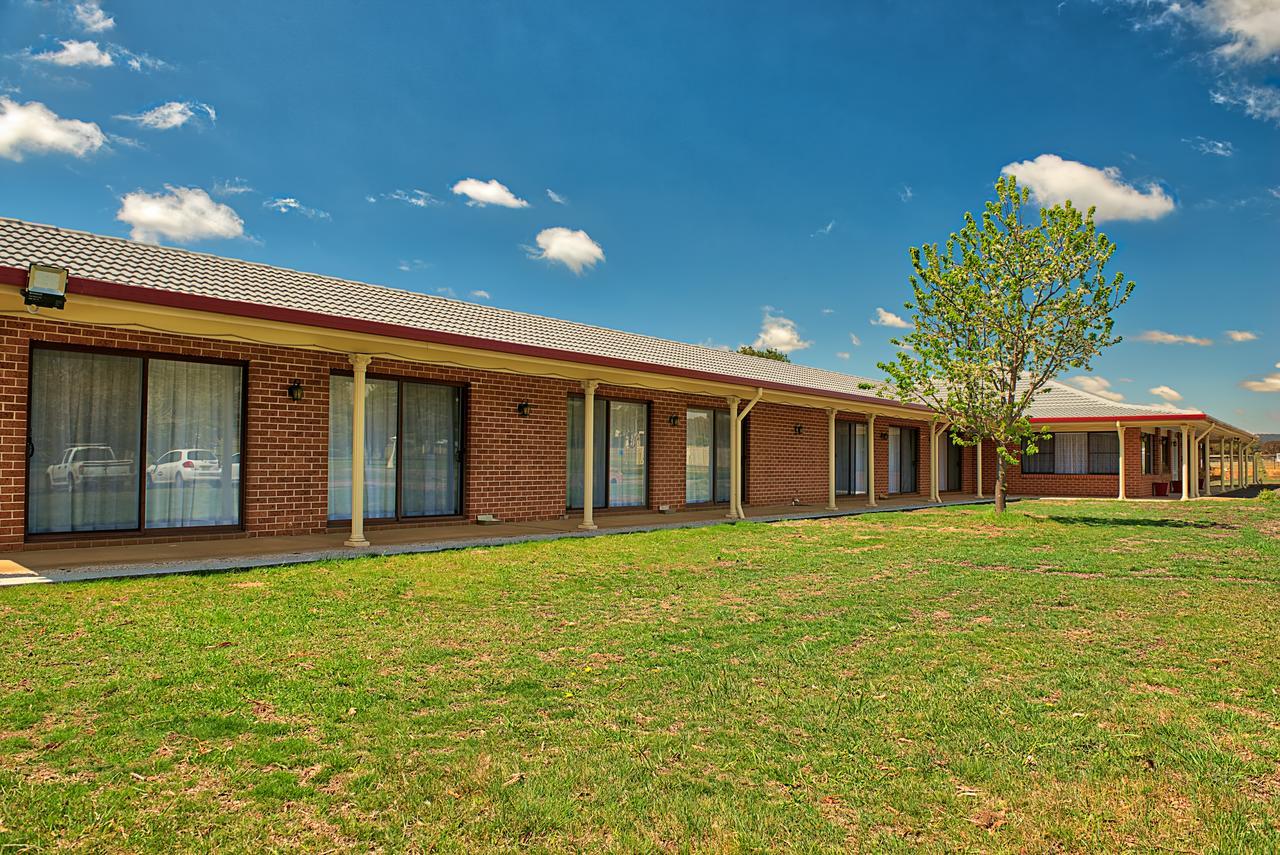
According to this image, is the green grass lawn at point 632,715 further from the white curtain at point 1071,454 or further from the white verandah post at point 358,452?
the white curtain at point 1071,454

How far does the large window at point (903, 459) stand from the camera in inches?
799

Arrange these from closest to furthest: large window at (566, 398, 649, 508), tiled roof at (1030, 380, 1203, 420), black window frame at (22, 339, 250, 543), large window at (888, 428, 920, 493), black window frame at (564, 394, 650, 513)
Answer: black window frame at (22, 339, 250, 543)
black window frame at (564, 394, 650, 513)
large window at (566, 398, 649, 508)
large window at (888, 428, 920, 493)
tiled roof at (1030, 380, 1203, 420)

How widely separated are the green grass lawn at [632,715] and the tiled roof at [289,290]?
3658 millimetres

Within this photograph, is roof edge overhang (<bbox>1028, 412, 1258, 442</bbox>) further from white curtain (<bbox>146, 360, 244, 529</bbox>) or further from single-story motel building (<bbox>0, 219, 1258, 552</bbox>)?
white curtain (<bbox>146, 360, 244, 529</bbox>)

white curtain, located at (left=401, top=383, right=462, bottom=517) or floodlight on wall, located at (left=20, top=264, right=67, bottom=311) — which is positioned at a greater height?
floodlight on wall, located at (left=20, top=264, right=67, bottom=311)

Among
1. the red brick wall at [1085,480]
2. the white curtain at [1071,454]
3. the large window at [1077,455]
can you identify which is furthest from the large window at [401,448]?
the white curtain at [1071,454]

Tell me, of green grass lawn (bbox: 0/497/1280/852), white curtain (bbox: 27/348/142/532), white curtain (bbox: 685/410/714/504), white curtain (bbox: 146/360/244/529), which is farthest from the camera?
white curtain (bbox: 685/410/714/504)

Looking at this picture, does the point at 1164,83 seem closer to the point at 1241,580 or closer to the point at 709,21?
the point at 709,21

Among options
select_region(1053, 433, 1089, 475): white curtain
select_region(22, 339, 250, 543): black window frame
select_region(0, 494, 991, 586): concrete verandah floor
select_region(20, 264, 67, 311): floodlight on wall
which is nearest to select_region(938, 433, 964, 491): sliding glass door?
select_region(1053, 433, 1089, 475): white curtain

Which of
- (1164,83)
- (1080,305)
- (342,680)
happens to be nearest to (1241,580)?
(1080,305)

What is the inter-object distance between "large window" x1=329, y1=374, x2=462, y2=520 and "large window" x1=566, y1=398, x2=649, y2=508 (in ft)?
7.34

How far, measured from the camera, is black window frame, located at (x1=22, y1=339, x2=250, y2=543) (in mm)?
7641

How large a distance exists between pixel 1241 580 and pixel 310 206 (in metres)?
20.0

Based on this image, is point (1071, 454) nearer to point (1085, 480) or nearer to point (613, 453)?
point (1085, 480)
